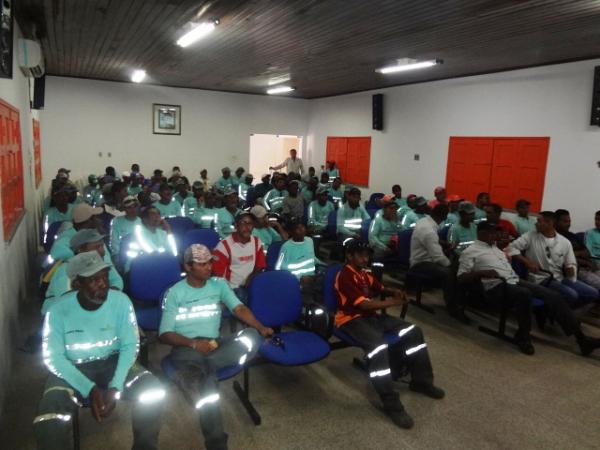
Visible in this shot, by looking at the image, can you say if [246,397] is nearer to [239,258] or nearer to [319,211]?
[239,258]

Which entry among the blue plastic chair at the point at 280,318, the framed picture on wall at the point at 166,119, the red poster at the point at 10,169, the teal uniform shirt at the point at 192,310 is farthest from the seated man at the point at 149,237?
the framed picture on wall at the point at 166,119

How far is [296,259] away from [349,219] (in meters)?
2.56

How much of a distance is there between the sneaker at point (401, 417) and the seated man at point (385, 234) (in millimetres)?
2990

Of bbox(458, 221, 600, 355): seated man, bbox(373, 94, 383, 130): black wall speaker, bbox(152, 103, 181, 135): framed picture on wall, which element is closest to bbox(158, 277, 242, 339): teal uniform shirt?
bbox(458, 221, 600, 355): seated man

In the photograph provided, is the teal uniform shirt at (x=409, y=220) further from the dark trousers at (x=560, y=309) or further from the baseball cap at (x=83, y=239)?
the baseball cap at (x=83, y=239)

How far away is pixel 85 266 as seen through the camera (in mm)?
2600

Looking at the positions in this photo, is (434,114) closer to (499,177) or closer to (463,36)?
(499,177)

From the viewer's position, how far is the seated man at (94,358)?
7.92 feet

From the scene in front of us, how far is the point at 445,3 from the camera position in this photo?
461 centimetres

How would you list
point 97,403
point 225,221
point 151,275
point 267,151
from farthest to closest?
point 267,151 < point 225,221 < point 151,275 < point 97,403

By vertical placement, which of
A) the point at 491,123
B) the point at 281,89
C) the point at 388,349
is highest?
the point at 281,89

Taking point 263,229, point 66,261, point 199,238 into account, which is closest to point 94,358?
point 66,261

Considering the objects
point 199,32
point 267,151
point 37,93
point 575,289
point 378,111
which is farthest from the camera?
point 267,151

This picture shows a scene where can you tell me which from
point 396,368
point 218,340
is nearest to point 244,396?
point 218,340
